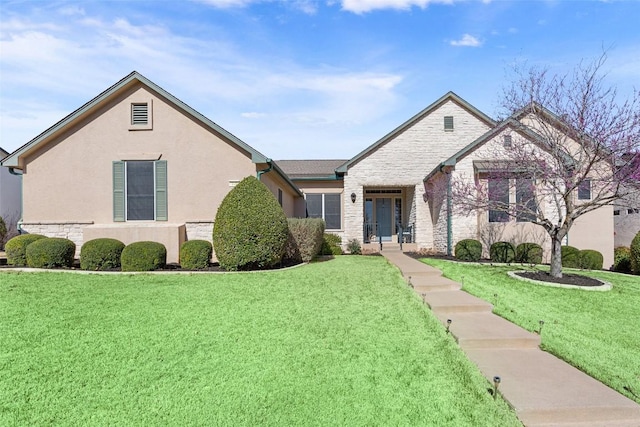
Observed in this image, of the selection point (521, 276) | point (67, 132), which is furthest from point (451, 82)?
point (67, 132)

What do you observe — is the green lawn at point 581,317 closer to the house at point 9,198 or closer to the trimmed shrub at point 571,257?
the trimmed shrub at point 571,257

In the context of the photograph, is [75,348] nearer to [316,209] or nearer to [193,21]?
[193,21]

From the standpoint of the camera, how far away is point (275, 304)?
6715mm

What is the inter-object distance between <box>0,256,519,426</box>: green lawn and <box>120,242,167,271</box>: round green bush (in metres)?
2.69

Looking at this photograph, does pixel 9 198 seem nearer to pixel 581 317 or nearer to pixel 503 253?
pixel 503 253

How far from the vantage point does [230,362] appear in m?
4.36

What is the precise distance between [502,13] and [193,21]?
319 inches

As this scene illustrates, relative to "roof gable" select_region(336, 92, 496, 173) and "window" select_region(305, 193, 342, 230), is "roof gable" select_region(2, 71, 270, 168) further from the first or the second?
"window" select_region(305, 193, 342, 230)

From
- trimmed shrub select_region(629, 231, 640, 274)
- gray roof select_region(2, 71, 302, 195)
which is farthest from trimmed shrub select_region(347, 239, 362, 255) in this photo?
trimmed shrub select_region(629, 231, 640, 274)

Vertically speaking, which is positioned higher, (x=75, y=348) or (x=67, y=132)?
(x=67, y=132)

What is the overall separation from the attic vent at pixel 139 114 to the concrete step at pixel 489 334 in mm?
10921

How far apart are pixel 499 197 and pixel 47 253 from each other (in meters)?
13.6

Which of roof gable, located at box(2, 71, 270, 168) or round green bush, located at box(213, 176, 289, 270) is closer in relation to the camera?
round green bush, located at box(213, 176, 289, 270)

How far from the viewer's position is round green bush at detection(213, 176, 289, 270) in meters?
10.1
